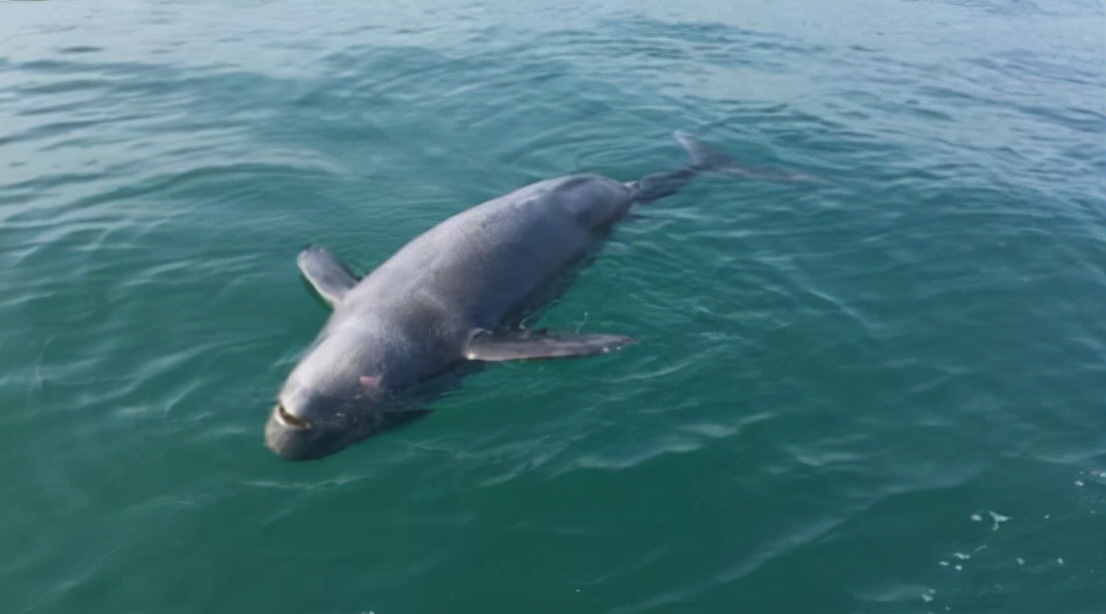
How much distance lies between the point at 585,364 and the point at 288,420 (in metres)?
2.87

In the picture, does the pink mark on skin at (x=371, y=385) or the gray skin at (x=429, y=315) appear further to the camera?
the pink mark on skin at (x=371, y=385)

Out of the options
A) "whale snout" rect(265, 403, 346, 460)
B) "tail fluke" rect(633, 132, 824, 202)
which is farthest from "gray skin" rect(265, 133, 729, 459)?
"tail fluke" rect(633, 132, 824, 202)

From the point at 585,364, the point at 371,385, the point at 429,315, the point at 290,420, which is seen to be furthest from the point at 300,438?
the point at 585,364

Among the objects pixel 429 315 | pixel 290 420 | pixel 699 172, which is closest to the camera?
pixel 290 420

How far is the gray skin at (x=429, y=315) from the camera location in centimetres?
804

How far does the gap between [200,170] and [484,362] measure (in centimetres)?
738

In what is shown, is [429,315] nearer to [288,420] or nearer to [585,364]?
[585,364]

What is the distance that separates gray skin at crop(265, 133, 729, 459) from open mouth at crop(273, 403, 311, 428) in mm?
11

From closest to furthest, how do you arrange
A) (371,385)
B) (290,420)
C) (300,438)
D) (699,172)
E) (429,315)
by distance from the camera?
(300,438) → (290,420) → (371,385) → (429,315) → (699,172)

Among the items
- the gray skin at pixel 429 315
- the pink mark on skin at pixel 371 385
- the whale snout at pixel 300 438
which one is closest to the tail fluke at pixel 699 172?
the gray skin at pixel 429 315

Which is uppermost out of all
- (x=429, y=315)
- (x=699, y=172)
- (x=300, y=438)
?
(x=699, y=172)

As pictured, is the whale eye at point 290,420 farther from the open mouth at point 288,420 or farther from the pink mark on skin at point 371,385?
the pink mark on skin at point 371,385

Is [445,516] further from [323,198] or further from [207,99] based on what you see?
[207,99]

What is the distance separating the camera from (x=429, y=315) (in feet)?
29.6
